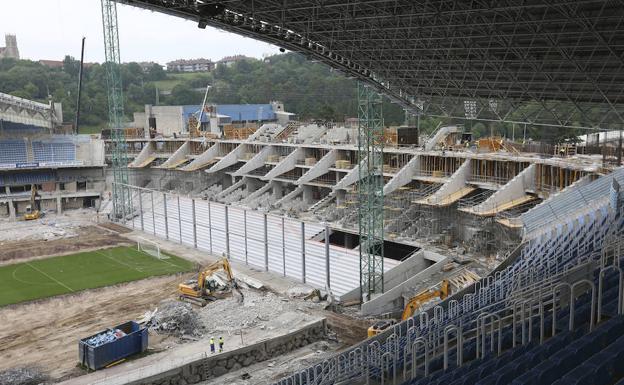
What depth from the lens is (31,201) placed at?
177 feet

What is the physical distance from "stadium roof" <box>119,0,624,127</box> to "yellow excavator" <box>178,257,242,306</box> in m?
11.4

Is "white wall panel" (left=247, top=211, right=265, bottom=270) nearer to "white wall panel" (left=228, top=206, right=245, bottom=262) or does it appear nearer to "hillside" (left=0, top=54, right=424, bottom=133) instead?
"white wall panel" (left=228, top=206, right=245, bottom=262)

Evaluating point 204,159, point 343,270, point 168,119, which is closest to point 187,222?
point 343,270

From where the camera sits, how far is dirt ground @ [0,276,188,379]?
75.3ft

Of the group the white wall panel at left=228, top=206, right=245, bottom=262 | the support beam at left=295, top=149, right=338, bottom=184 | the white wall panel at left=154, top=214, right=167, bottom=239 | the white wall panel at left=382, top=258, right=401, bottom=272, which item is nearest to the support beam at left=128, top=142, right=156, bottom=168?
the white wall panel at left=154, top=214, right=167, bottom=239

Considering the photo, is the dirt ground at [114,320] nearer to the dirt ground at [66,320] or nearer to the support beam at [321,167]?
the dirt ground at [66,320]

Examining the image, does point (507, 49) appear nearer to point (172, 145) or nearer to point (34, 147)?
point (172, 145)

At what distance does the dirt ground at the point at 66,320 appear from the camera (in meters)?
22.9

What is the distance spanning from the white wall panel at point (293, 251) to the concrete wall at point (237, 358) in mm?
8215

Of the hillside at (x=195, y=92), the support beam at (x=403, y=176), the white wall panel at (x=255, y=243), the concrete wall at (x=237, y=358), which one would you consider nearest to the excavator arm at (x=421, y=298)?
the concrete wall at (x=237, y=358)

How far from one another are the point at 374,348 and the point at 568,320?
4892 millimetres

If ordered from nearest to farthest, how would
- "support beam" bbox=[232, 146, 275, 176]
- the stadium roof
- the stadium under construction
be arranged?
the stadium under construction → the stadium roof → "support beam" bbox=[232, 146, 275, 176]

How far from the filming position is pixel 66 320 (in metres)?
27.1

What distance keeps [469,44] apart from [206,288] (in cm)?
1621
